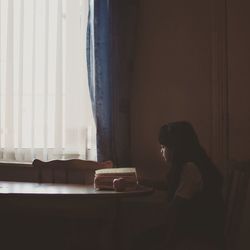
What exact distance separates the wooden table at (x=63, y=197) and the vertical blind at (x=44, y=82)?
37 centimetres

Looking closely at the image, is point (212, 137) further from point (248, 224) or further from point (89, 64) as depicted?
point (89, 64)

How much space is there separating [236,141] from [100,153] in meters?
0.98

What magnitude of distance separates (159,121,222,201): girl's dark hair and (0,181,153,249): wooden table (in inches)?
9.3

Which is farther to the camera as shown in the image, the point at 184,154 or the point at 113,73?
the point at 113,73

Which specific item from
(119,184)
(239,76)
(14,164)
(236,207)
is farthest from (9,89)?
(236,207)

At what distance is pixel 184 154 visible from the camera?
2.16 metres

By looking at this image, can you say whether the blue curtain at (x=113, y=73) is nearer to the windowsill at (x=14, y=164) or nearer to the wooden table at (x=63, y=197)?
the wooden table at (x=63, y=197)

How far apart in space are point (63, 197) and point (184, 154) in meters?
0.66

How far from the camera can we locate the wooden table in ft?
7.28

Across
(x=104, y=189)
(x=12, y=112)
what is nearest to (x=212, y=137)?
(x=104, y=189)

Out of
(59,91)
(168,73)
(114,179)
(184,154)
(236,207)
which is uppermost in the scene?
(168,73)

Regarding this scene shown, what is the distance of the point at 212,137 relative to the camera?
303cm

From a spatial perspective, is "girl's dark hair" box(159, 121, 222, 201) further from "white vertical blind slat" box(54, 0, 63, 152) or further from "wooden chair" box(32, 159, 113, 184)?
"white vertical blind slat" box(54, 0, 63, 152)

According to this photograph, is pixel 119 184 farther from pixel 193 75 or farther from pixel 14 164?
pixel 14 164
